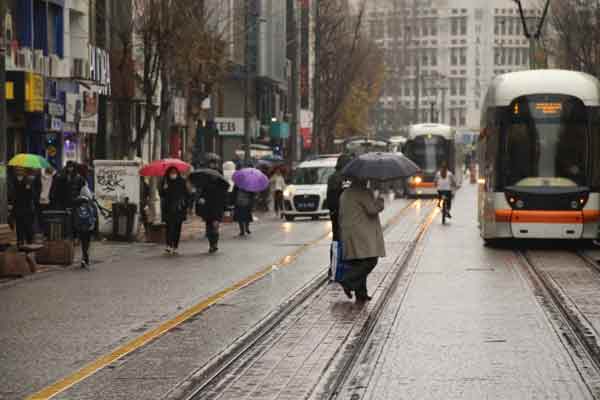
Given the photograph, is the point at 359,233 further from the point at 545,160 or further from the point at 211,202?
the point at 211,202

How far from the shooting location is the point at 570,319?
50.5 feet

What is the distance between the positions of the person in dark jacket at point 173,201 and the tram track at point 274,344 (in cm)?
714

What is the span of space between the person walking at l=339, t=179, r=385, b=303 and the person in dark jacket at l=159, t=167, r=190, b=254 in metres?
9.99

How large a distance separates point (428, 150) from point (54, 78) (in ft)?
104

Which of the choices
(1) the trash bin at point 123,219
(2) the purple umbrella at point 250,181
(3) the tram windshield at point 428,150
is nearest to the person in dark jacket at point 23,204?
(1) the trash bin at point 123,219

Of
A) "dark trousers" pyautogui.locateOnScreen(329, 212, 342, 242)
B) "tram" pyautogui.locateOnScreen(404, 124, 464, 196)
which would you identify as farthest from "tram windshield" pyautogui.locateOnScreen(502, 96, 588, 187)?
"tram" pyautogui.locateOnScreen(404, 124, 464, 196)

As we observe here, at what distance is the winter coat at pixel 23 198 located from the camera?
27.2 meters

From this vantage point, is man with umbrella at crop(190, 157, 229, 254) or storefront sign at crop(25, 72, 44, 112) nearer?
man with umbrella at crop(190, 157, 229, 254)

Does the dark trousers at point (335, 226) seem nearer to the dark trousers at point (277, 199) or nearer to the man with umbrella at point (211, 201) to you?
the man with umbrella at point (211, 201)

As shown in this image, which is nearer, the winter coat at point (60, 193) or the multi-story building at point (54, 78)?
the winter coat at point (60, 193)

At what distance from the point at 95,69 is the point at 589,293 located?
2642 centimetres

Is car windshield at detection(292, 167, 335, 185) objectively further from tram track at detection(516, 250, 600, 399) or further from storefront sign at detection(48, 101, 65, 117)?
tram track at detection(516, 250, 600, 399)

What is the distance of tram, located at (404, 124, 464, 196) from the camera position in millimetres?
68062

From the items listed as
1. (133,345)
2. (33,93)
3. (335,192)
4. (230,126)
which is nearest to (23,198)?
(33,93)
